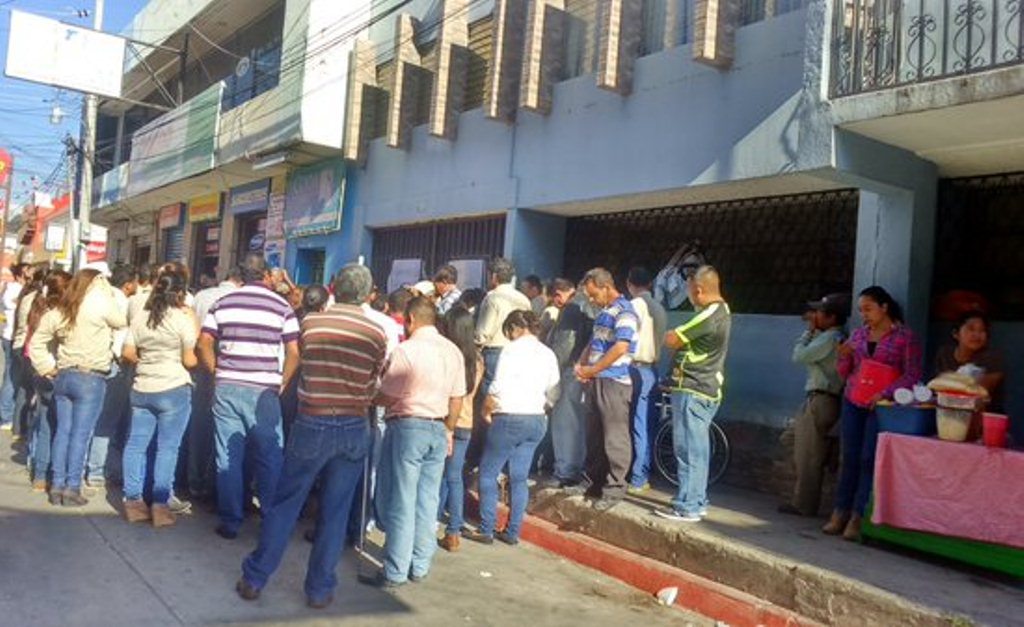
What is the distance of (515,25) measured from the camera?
10.4 m

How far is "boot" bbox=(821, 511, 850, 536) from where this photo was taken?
Result: 596 cm

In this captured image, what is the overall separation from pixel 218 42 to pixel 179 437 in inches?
663

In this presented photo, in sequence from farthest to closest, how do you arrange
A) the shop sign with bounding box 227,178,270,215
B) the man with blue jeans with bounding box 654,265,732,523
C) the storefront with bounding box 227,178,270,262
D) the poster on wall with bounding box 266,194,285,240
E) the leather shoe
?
the storefront with bounding box 227,178,270,262 < the shop sign with bounding box 227,178,270,215 < the poster on wall with bounding box 266,194,285,240 < the man with blue jeans with bounding box 654,265,732,523 < the leather shoe

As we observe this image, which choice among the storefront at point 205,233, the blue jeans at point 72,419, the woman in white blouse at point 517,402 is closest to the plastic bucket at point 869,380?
the woman in white blouse at point 517,402

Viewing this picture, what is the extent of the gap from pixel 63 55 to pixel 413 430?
1652 centimetres

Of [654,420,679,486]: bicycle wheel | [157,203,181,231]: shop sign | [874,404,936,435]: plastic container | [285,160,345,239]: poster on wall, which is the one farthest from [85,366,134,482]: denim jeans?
[157,203,181,231]: shop sign

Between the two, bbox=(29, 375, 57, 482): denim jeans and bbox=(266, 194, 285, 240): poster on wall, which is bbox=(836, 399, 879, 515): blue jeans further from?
bbox=(266, 194, 285, 240): poster on wall

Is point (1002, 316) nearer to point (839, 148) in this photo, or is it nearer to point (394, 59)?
point (839, 148)

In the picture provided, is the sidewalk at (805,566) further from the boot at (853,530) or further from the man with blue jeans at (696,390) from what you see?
the man with blue jeans at (696,390)

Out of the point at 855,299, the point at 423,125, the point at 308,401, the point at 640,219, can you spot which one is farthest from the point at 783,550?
the point at 423,125

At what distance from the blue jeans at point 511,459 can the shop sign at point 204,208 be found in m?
14.8

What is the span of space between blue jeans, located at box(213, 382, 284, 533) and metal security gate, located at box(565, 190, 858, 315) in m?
4.66

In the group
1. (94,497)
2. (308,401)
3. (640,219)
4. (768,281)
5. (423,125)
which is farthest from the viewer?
→ (423,125)

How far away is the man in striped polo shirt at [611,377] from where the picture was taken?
20.9 ft
